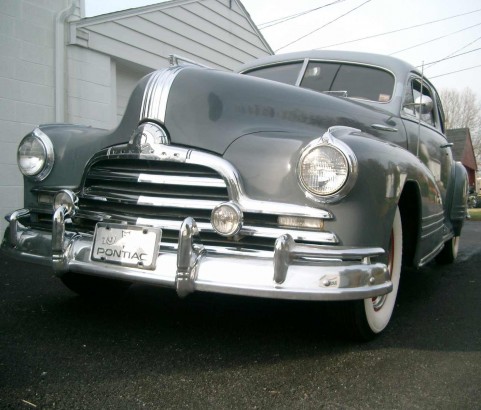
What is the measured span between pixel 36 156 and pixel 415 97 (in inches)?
114

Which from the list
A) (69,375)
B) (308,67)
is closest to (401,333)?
(69,375)

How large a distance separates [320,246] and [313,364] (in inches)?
21.4

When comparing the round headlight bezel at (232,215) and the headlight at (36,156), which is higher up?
the headlight at (36,156)

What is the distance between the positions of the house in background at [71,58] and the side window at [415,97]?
3774 mm

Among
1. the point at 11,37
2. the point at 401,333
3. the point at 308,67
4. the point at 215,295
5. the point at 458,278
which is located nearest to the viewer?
the point at 401,333

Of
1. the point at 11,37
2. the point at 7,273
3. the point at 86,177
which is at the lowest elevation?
the point at 7,273

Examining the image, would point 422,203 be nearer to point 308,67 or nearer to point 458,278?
point 308,67

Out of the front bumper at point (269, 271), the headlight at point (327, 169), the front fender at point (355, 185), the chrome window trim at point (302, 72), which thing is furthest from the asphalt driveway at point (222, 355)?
the chrome window trim at point (302, 72)

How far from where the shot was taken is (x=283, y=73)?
151 inches

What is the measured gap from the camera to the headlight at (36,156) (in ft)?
8.81

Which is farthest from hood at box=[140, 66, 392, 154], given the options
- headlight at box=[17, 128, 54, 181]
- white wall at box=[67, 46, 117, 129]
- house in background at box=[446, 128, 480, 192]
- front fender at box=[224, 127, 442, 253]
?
house in background at box=[446, 128, 480, 192]

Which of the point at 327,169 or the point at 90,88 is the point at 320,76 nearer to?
the point at 327,169

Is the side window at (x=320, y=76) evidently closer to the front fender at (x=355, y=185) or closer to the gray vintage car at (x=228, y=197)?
the gray vintage car at (x=228, y=197)

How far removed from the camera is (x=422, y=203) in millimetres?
2816
